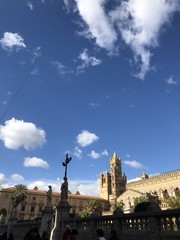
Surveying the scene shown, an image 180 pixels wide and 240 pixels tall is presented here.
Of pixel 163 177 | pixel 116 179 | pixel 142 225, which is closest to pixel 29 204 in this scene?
pixel 116 179

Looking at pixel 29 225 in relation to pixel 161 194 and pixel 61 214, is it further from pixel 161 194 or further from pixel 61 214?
pixel 161 194

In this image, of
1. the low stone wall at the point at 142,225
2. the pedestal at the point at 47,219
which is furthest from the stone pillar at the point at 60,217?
the low stone wall at the point at 142,225

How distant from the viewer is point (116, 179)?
10494cm

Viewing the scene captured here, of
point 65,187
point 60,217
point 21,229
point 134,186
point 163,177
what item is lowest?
point 21,229

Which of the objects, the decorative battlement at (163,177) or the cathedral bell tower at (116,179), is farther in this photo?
the cathedral bell tower at (116,179)

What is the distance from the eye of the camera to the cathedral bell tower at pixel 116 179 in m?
101

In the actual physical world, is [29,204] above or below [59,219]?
above

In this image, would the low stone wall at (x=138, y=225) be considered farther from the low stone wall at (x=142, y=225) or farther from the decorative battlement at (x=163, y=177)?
the decorative battlement at (x=163, y=177)

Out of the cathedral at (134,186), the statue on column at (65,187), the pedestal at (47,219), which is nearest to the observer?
the statue on column at (65,187)

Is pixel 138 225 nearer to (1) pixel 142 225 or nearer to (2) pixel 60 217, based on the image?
(1) pixel 142 225

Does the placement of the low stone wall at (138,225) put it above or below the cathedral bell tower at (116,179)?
below

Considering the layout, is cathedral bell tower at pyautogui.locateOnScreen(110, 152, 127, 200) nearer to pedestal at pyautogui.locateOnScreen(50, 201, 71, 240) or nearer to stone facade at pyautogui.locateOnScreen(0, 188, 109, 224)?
stone facade at pyautogui.locateOnScreen(0, 188, 109, 224)

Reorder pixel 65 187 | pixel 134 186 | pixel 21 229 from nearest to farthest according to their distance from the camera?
1. pixel 65 187
2. pixel 21 229
3. pixel 134 186

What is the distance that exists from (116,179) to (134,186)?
52.7 feet
